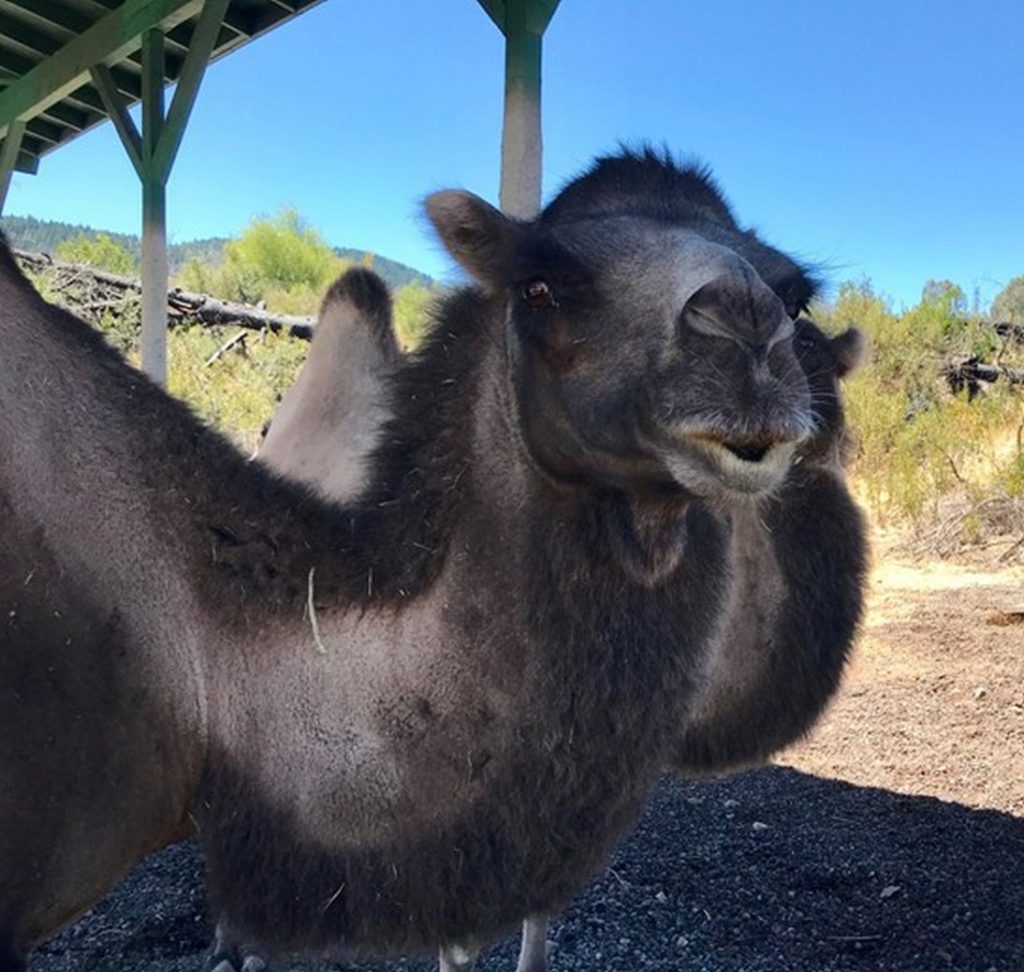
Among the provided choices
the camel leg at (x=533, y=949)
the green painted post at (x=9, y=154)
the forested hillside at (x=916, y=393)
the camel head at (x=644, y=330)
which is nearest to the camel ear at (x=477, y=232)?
the camel head at (x=644, y=330)

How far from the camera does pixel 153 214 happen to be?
663cm

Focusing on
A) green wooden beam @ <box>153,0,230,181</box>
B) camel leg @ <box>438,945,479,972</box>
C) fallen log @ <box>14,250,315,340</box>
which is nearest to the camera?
camel leg @ <box>438,945,479,972</box>

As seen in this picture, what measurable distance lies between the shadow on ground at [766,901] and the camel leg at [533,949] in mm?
196

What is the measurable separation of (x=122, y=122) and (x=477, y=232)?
A: 5.82 m

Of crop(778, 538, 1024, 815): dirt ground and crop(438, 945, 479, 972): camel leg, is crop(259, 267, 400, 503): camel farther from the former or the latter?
crop(778, 538, 1024, 815): dirt ground

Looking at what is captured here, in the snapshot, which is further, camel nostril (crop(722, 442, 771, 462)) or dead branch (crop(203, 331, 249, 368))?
dead branch (crop(203, 331, 249, 368))

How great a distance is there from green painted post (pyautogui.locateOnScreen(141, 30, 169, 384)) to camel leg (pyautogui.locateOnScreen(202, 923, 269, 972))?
165 inches

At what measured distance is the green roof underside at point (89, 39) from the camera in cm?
648

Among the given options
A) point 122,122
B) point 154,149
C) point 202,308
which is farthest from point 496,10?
point 202,308

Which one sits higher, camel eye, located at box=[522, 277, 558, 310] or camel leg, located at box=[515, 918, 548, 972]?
camel eye, located at box=[522, 277, 558, 310]

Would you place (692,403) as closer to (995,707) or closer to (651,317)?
(651,317)

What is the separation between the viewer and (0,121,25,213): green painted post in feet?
27.6

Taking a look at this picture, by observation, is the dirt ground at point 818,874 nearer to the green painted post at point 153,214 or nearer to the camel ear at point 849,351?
the camel ear at point 849,351

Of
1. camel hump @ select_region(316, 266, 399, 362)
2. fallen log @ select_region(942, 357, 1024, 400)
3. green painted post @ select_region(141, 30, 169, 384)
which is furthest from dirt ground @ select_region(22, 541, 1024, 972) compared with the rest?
fallen log @ select_region(942, 357, 1024, 400)
